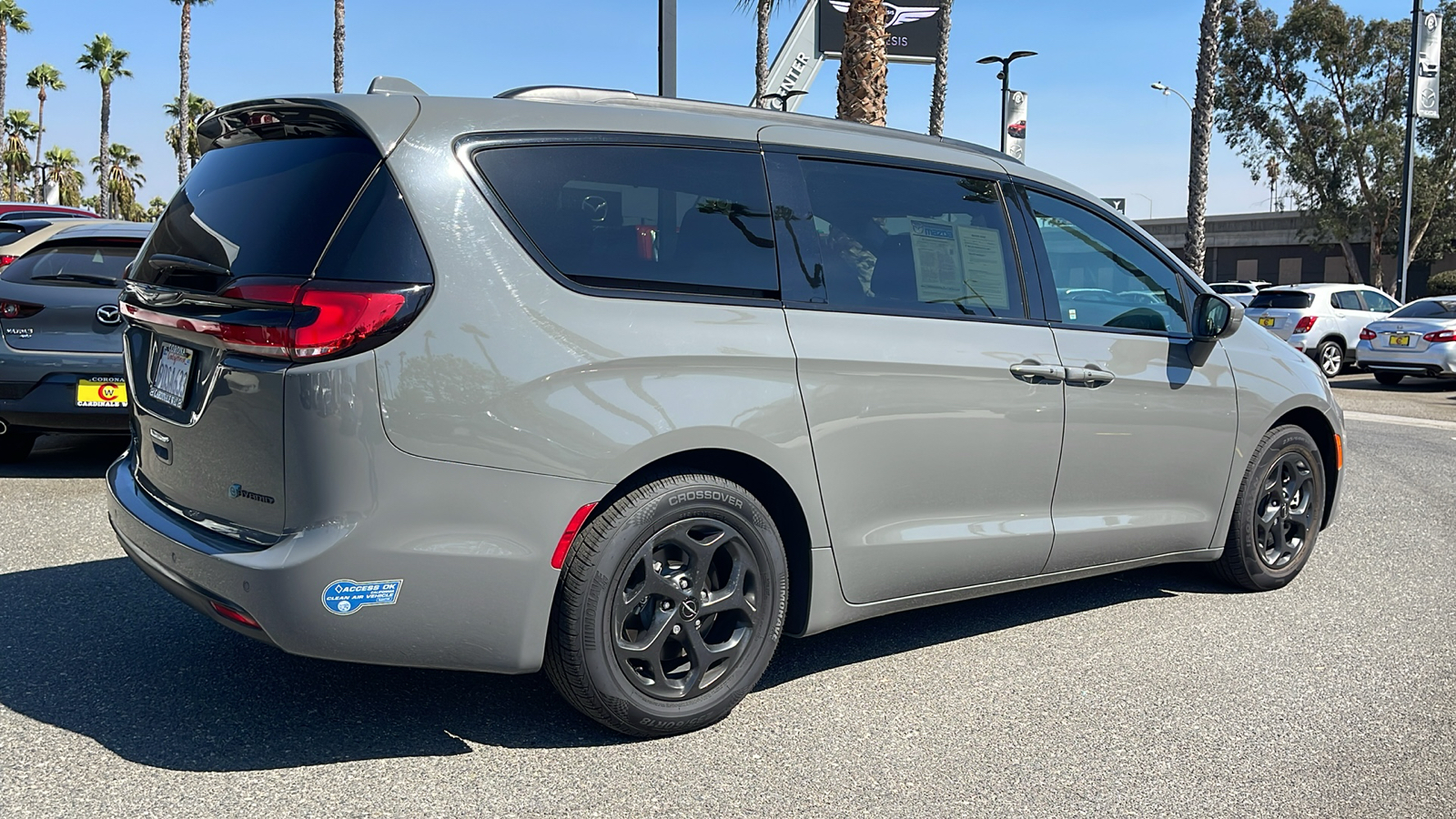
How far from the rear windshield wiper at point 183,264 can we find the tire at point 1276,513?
404 cm

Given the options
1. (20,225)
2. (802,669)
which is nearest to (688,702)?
(802,669)

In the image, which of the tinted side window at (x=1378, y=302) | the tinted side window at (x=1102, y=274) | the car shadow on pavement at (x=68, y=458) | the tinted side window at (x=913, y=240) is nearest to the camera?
the tinted side window at (x=913, y=240)

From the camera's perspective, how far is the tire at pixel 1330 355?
19797 mm

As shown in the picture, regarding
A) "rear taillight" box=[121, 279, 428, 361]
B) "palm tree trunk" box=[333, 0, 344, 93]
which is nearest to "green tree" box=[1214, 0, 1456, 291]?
"palm tree trunk" box=[333, 0, 344, 93]

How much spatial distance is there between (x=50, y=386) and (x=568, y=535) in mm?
4879

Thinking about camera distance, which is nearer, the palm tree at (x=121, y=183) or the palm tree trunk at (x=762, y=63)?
the palm tree trunk at (x=762, y=63)

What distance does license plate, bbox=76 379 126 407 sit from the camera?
6.82 meters

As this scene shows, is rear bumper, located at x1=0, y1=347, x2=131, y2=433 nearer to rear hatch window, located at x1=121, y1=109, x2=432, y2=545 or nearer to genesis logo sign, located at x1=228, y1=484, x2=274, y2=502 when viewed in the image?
rear hatch window, located at x1=121, y1=109, x2=432, y2=545

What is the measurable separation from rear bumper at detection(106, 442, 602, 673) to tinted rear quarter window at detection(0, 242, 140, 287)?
4.39 m

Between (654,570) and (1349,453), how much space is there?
28.4 ft

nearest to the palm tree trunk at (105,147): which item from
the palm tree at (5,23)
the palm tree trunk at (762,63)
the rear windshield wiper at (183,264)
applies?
the palm tree at (5,23)

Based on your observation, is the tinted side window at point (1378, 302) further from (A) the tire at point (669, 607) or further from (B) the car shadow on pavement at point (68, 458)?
(A) the tire at point (669, 607)

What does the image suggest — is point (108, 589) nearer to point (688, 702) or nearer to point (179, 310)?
point (179, 310)

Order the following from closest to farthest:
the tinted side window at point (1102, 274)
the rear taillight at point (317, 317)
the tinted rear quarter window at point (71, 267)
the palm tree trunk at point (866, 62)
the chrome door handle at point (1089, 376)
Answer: the rear taillight at point (317, 317) → the chrome door handle at point (1089, 376) → the tinted side window at point (1102, 274) → the tinted rear quarter window at point (71, 267) → the palm tree trunk at point (866, 62)
